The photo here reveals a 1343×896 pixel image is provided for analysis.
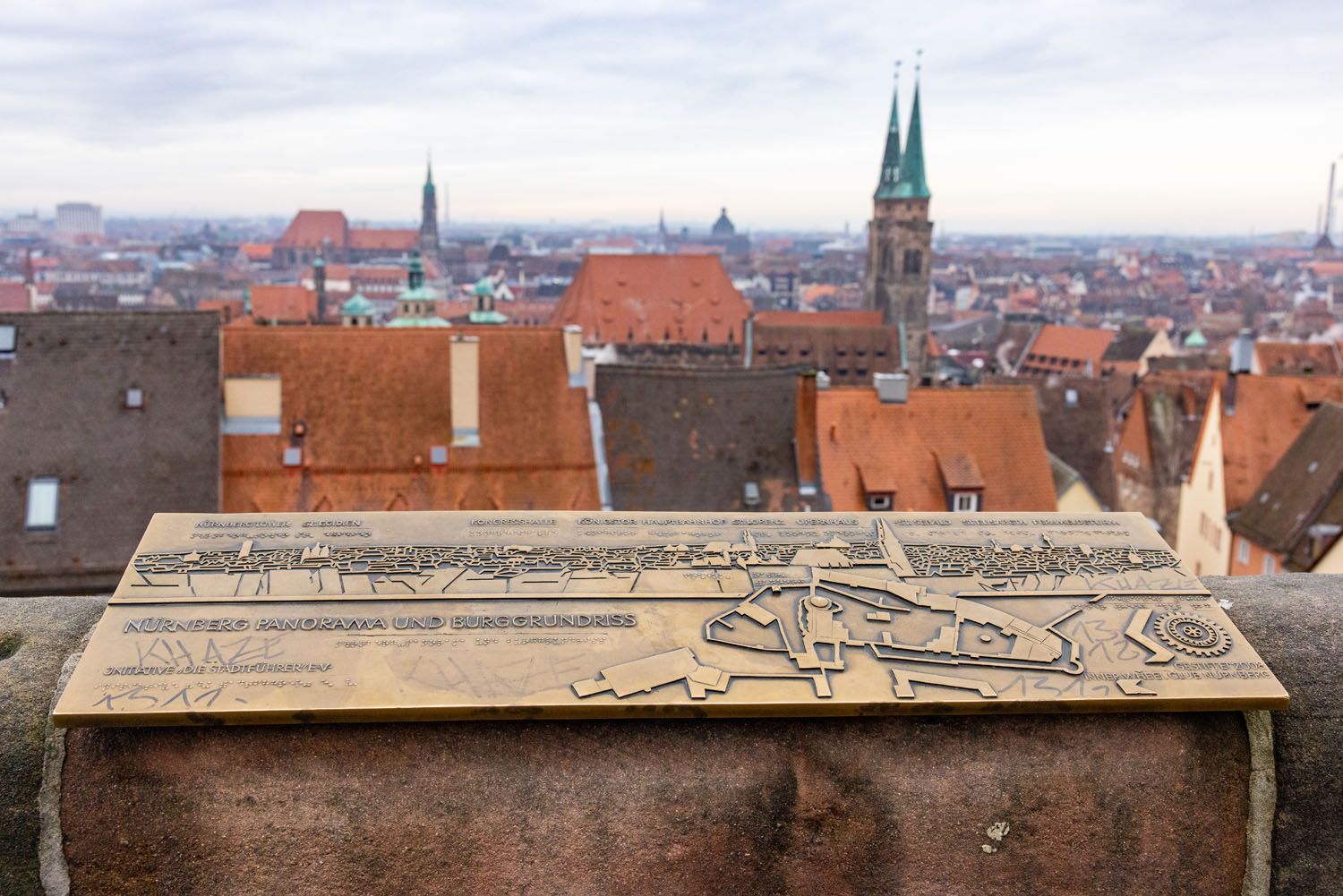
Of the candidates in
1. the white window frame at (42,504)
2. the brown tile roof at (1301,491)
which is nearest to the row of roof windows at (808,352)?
the brown tile roof at (1301,491)

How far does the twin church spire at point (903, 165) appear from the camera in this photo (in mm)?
93062

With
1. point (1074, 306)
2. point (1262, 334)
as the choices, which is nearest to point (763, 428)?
point (1262, 334)

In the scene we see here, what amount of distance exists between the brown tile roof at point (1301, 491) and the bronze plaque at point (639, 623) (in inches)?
597

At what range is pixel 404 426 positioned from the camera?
2016cm

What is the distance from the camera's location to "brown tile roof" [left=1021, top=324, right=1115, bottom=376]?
80.4m

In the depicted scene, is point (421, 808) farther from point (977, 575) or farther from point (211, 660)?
point (977, 575)

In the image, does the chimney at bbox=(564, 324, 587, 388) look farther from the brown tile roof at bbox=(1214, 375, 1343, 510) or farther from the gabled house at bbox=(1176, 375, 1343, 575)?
the brown tile roof at bbox=(1214, 375, 1343, 510)

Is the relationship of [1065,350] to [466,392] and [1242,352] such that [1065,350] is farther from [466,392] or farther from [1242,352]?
[466,392]

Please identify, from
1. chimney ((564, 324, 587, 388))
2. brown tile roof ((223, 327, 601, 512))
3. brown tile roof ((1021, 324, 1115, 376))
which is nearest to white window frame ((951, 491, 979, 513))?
brown tile roof ((223, 327, 601, 512))

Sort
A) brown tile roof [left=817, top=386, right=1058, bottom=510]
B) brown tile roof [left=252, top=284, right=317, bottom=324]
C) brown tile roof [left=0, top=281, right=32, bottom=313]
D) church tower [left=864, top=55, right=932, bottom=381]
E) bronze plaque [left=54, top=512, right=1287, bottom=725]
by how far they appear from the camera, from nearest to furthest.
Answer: bronze plaque [left=54, top=512, right=1287, bottom=725]
brown tile roof [left=817, top=386, right=1058, bottom=510]
church tower [left=864, top=55, right=932, bottom=381]
brown tile roof [left=252, top=284, right=317, bottom=324]
brown tile roof [left=0, top=281, right=32, bottom=313]

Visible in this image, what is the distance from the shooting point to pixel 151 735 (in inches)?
210

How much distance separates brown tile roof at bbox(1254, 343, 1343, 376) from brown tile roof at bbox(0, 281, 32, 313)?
98406mm

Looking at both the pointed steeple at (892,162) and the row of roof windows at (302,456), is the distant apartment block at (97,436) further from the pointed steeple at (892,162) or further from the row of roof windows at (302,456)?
the pointed steeple at (892,162)

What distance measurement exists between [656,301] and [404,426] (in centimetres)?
5730
